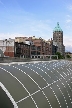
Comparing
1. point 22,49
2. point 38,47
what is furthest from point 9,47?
point 38,47

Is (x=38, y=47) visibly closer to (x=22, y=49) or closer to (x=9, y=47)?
(x=22, y=49)

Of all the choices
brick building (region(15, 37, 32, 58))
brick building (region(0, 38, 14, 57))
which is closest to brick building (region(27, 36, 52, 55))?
brick building (region(15, 37, 32, 58))

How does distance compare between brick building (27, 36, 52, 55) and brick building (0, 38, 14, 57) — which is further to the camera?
brick building (27, 36, 52, 55)

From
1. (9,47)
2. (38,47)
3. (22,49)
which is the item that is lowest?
(22,49)

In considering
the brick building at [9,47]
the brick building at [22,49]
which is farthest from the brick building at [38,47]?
the brick building at [9,47]

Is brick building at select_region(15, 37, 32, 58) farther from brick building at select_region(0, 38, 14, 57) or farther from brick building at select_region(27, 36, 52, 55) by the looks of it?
brick building at select_region(27, 36, 52, 55)

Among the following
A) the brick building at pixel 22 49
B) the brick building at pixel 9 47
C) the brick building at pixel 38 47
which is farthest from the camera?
the brick building at pixel 38 47

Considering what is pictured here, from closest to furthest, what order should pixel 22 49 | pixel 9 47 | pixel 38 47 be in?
pixel 9 47 < pixel 22 49 < pixel 38 47

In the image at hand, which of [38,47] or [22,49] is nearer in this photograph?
[22,49]

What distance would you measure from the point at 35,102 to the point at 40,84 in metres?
1.61

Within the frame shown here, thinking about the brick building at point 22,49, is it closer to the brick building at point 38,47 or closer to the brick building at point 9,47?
the brick building at point 9,47

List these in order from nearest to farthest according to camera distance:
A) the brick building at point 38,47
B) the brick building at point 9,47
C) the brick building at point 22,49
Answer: the brick building at point 9,47 → the brick building at point 22,49 → the brick building at point 38,47

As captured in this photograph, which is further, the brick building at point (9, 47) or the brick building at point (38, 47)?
the brick building at point (38, 47)

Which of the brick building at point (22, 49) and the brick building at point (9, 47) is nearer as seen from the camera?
the brick building at point (9, 47)
